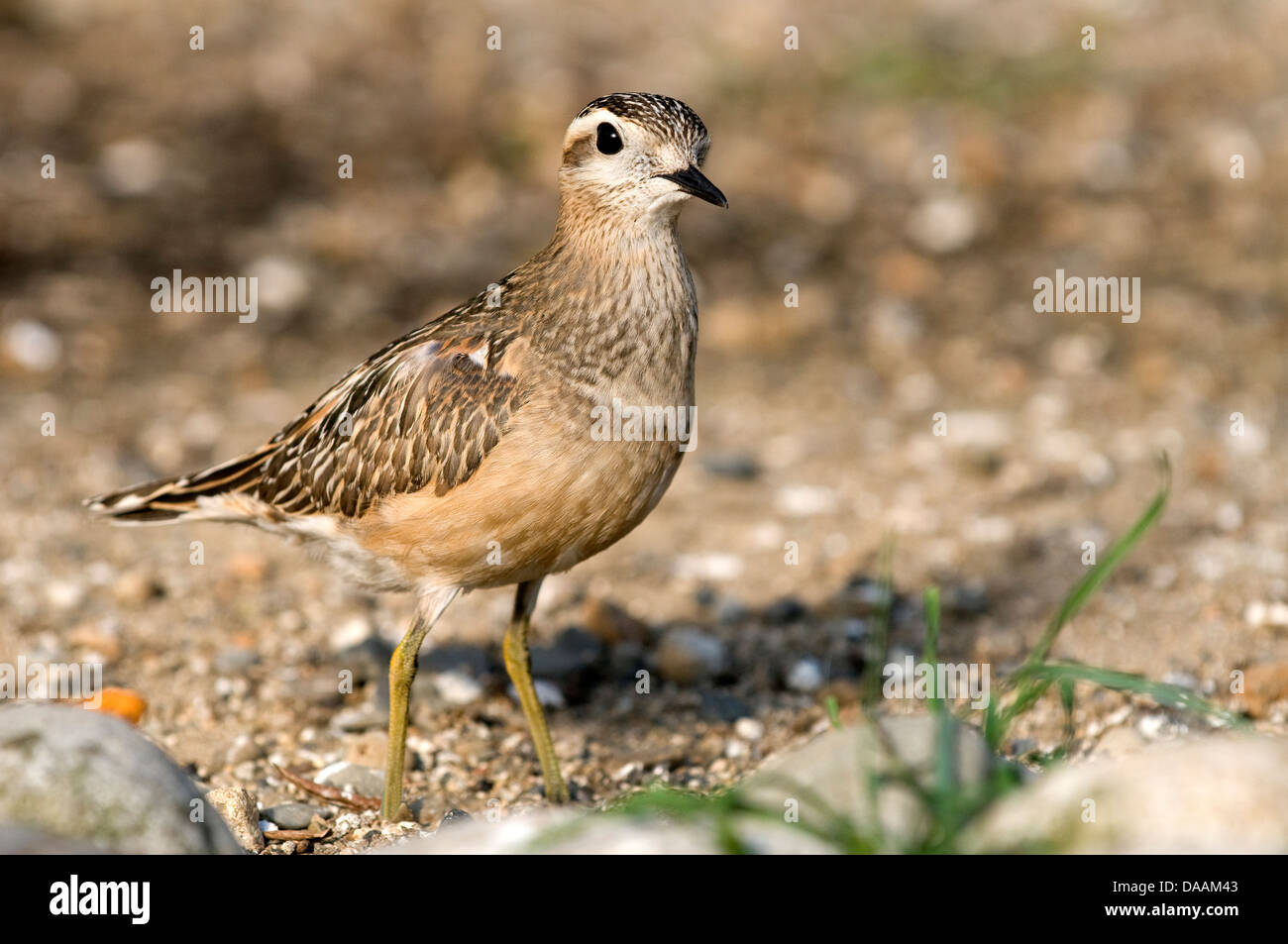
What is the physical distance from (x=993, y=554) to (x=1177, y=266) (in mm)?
4378

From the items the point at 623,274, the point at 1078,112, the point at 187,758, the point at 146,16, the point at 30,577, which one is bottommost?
the point at 187,758

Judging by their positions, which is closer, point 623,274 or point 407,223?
point 623,274

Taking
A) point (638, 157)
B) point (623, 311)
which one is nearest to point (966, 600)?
point (623, 311)

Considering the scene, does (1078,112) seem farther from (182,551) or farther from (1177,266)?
(182,551)

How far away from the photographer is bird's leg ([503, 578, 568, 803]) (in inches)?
249

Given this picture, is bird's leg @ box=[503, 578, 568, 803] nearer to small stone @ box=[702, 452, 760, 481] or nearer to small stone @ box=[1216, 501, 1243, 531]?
small stone @ box=[702, 452, 760, 481]

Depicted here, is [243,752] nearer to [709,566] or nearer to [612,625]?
[612,625]

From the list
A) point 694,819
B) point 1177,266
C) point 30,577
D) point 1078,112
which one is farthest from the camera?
point 1078,112

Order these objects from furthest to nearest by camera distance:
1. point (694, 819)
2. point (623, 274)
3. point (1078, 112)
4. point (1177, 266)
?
point (1078, 112) → point (1177, 266) → point (623, 274) → point (694, 819)

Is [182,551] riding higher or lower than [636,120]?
lower

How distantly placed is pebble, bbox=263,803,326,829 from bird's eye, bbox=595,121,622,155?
283cm

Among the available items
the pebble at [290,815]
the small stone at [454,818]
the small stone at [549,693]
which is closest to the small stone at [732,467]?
the small stone at [549,693]
